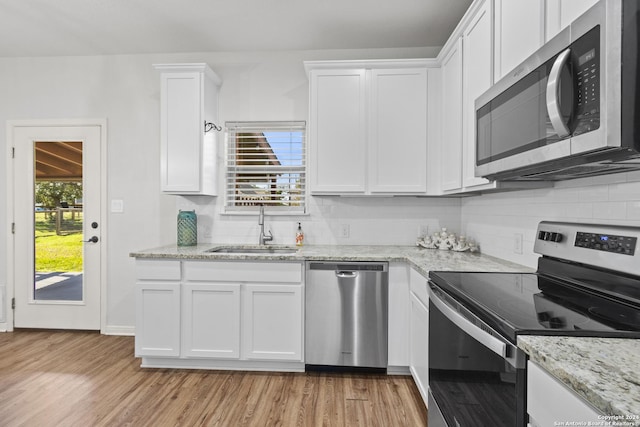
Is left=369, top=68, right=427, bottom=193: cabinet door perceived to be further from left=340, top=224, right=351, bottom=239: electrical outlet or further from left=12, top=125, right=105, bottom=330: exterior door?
left=12, top=125, right=105, bottom=330: exterior door

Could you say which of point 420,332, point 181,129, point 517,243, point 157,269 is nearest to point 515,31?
point 517,243

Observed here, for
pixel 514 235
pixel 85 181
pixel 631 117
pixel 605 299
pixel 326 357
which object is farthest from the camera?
pixel 85 181

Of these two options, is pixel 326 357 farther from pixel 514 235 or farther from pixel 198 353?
pixel 514 235

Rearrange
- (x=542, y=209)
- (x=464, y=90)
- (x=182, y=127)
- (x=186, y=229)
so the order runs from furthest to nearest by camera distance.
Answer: (x=186, y=229), (x=182, y=127), (x=464, y=90), (x=542, y=209)

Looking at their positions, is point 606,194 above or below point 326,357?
above

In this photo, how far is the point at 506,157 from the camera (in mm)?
1511

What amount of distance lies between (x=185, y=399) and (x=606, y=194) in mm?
2559

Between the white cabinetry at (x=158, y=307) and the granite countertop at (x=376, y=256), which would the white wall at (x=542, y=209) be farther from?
the white cabinetry at (x=158, y=307)

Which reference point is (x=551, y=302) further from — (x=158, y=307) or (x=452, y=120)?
(x=158, y=307)

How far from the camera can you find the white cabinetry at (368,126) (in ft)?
9.55

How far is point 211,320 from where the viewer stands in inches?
107

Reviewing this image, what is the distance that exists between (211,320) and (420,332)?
150cm

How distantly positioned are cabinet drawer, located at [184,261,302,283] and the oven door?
1138mm

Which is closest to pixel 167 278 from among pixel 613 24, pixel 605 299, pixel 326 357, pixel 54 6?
pixel 326 357
